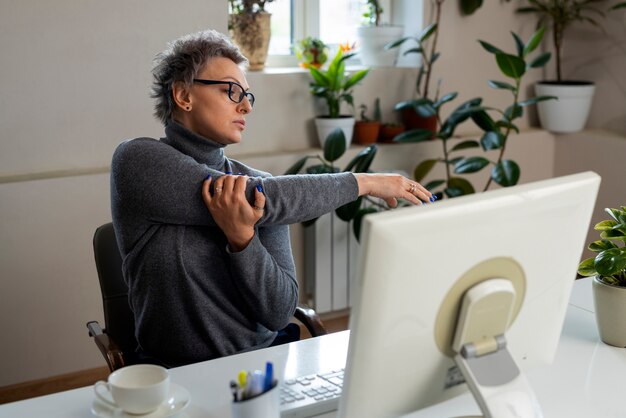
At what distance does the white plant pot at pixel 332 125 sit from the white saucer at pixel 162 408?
2.20 meters

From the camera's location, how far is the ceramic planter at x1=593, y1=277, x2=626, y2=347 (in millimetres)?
1854

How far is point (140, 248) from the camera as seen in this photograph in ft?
6.57

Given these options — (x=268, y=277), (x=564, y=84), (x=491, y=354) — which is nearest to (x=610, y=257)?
(x=491, y=354)

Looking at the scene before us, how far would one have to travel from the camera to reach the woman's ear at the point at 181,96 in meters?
2.05

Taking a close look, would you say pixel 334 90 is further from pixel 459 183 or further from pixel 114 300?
pixel 114 300

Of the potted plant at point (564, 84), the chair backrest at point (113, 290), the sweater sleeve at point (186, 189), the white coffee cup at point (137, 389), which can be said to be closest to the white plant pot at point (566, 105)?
the potted plant at point (564, 84)

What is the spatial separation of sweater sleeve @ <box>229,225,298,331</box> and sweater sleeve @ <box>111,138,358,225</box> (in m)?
0.09

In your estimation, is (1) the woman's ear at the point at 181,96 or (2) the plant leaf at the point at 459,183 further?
(2) the plant leaf at the point at 459,183

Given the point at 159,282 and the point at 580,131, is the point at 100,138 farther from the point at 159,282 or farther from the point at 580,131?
the point at 580,131

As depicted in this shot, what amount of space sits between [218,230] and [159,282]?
7.3 inches

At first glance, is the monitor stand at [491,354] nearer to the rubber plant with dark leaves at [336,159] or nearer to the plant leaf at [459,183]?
the rubber plant with dark leaves at [336,159]

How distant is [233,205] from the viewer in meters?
1.86

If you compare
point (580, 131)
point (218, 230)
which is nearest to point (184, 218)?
point (218, 230)

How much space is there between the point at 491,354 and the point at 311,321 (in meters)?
0.95
